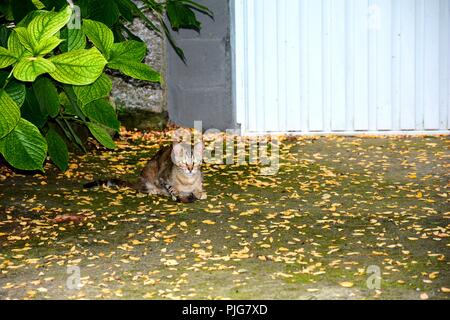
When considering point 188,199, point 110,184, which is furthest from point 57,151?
point 110,184

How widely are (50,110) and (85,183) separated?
282cm

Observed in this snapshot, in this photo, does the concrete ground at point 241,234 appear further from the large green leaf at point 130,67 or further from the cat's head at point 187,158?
the large green leaf at point 130,67

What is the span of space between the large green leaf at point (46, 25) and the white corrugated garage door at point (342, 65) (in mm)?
5279

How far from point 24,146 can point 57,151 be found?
748mm

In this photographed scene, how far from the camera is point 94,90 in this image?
2645 millimetres

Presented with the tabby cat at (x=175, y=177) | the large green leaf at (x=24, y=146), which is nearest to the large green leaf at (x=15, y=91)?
the large green leaf at (x=24, y=146)

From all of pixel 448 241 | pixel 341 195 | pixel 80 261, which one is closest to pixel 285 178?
pixel 341 195

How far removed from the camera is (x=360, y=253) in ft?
13.2

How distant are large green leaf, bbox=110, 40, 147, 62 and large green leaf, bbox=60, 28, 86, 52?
0.11 metres

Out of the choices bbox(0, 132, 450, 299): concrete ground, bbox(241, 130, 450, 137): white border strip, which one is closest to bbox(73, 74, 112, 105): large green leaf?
bbox(0, 132, 450, 299): concrete ground

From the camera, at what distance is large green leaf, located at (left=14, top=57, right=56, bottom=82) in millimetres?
2299

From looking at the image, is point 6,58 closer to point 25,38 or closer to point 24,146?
point 25,38

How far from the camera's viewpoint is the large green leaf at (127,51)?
2643mm

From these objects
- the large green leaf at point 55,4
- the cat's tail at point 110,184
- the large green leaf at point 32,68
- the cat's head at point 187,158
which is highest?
the large green leaf at point 55,4
